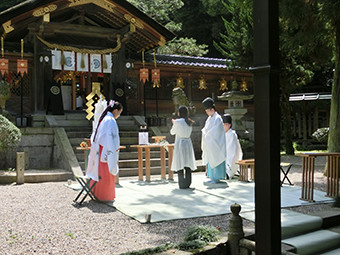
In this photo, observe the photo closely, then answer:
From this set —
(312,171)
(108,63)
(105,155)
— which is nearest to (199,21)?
(108,63)

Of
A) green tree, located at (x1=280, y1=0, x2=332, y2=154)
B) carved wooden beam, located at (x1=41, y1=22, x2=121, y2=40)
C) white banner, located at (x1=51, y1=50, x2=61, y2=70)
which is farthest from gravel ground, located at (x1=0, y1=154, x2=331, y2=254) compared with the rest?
carved wooden beam, located at (x1=41, y1=22, x2=121, y2=40)

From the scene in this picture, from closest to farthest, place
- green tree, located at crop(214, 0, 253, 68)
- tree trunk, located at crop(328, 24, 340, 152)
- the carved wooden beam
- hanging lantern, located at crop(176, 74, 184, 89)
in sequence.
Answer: tree trunk, located at crop(328, 24, 340, 152)
the carved wooden beam
green tree, located at crop(214, 0, 253, 68)
hanging lantern, located at crop(176, 74, 184, 89)

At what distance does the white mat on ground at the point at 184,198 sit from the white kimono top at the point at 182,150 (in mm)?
553

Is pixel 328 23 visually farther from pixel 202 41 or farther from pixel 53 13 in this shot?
pixel 202 41

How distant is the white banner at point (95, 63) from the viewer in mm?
15062

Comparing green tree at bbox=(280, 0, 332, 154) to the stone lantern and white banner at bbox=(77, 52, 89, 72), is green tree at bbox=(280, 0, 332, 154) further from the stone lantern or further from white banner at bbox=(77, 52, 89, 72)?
white banner at bbox=(77, 52, 89, 72)

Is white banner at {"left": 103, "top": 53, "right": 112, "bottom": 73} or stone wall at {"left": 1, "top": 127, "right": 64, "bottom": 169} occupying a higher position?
white banner at {"left": 103, "top": 53, "right": 112, "bottom": 73}

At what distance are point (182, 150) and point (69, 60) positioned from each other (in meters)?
8.09

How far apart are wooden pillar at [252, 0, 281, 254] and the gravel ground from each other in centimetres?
196

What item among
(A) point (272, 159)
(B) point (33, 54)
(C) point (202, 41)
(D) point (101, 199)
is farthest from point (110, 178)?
(C) point (202, 41)

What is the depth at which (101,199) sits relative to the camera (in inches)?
281

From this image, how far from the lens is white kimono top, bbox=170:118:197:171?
8.40 metres

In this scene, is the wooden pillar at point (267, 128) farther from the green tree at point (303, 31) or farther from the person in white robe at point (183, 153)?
the green tree at point (303, 31)

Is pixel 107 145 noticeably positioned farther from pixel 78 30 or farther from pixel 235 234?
pixel 78 30
